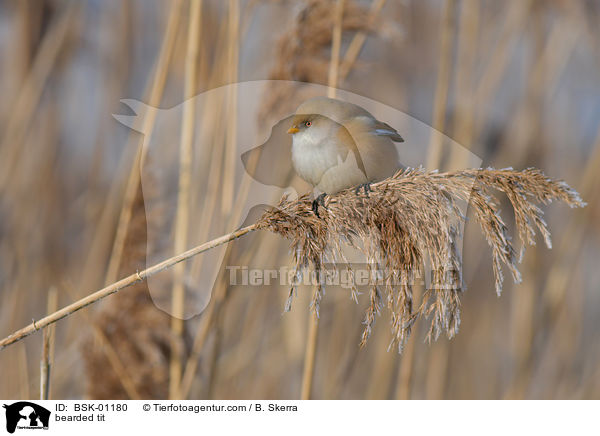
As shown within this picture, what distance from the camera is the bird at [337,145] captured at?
3.49 feet

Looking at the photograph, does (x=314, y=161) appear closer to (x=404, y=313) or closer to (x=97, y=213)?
(x=404, y=313)

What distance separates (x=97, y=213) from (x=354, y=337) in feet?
3.57

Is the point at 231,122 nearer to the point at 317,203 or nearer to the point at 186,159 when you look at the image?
the point at 186,159

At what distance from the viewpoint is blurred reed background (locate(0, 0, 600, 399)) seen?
1878 millimetres

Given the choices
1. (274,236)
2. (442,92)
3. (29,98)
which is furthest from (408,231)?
(29,98)

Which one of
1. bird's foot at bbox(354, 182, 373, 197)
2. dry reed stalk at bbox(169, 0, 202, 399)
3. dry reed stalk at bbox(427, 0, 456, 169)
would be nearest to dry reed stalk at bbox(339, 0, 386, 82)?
dry reed stalk at bbox(427, 0, 456, 169)

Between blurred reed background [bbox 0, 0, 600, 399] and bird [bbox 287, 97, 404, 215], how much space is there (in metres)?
0.54

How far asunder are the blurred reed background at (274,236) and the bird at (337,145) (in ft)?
1.76

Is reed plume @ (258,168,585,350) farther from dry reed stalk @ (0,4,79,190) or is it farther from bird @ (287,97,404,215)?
dry reed stalk @ (0,4,79,190)

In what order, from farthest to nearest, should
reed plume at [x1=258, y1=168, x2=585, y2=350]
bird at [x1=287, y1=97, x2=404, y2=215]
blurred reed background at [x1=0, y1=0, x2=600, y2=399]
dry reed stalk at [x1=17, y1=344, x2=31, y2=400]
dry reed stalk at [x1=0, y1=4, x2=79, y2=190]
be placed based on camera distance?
dry reed stalk at [x1=0, y1=4, x2=79, y2=190] → blurred reed background at [x1=0, y1=0, x2=600, y2=399] → dry reed stalk at [x1=17, y1=344, x2=31, y2=400] → bird at [x1=287, y1=97, x2=404, y2=215] → reed plume at [x1=258, y1=168, x2=585, y2=350]

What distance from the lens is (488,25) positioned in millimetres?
2229
